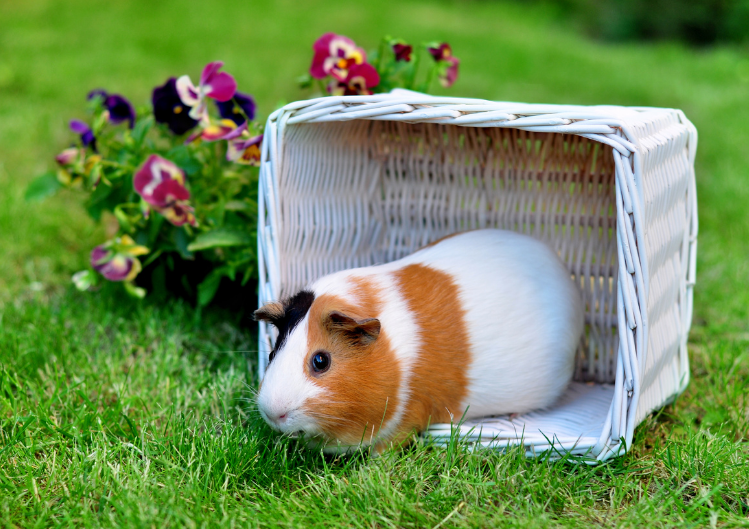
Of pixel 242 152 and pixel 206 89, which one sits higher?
pixel 206 89

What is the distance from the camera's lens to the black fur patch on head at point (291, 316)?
1900 millimetres

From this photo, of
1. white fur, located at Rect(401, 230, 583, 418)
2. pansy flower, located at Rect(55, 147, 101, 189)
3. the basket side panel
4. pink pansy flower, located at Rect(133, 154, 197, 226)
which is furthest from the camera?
pansy flower, located at Rect(55, 147, 101, 189)

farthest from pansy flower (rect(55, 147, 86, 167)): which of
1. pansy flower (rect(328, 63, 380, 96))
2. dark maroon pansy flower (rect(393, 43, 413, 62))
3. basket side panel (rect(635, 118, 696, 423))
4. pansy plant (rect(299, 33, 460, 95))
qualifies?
basket side panel (rect(635, 118, 696, 423))

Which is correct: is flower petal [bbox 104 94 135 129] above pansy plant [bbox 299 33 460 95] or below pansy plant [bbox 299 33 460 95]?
below

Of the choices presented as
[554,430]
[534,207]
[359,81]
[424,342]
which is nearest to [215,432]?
[424,342]

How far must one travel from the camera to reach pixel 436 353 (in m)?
1.96

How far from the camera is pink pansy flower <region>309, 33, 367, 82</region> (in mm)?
2549

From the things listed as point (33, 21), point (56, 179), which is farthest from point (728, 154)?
point (33, 21)

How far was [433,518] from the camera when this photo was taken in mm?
1626

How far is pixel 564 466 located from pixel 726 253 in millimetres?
2276

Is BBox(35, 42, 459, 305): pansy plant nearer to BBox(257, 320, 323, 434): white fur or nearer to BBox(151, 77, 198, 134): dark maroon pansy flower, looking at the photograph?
BBox(151, 77, 198, 134): dark maroon pansy flower

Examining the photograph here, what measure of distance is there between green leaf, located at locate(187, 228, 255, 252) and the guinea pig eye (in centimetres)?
85

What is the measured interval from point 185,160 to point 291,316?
104 centimetres

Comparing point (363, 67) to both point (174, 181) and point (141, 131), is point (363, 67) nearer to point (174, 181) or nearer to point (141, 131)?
point (174, 181)
